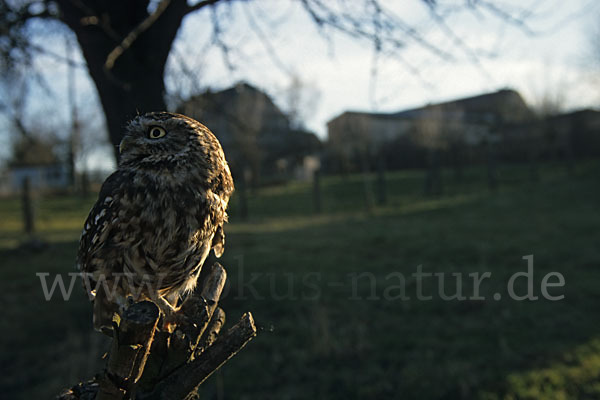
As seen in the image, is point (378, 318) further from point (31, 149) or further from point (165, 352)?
point (31, 149)

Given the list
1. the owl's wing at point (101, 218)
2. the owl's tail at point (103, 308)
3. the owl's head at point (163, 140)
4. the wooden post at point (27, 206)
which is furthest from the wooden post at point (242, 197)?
the owl's head at point (163, 140)

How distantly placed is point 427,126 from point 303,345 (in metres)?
29.7

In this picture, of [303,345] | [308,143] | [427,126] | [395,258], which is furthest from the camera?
[308,143]

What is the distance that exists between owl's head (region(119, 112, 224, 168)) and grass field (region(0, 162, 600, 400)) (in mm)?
937

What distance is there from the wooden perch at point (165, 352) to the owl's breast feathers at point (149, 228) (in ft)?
0.62

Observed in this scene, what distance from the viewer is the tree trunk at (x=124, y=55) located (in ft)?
12.3

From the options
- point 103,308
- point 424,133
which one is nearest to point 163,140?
point 103,308

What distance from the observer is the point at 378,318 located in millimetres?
6719

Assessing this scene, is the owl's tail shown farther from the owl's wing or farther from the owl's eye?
the owl's eye

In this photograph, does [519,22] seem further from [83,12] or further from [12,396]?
[12,396]

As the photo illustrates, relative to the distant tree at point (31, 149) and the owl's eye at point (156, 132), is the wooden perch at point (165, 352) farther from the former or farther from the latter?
the distant tree at point (31, 149)

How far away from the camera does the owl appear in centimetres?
194

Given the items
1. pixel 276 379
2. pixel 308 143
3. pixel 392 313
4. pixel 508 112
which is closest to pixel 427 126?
pixel 508 112

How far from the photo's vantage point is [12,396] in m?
5.14
